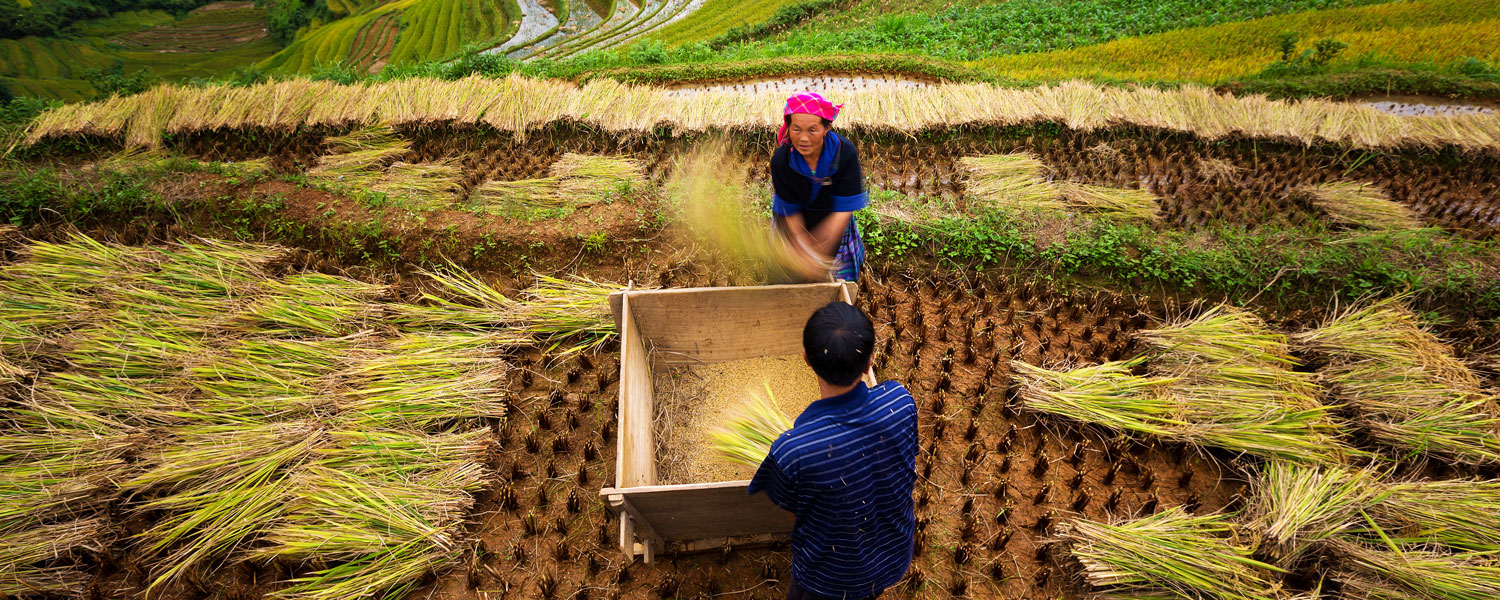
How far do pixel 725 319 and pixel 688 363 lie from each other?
1.22ft

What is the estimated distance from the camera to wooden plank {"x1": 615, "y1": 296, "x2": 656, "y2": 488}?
2062 millimetres

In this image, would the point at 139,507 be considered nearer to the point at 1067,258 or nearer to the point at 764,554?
the point at 764,554

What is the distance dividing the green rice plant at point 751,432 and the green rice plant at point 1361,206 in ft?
16.6

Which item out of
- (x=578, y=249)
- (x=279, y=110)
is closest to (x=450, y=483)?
(x=578, y=249)

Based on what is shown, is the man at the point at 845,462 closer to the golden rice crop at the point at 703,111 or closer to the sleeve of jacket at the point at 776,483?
the sleeve of jacket at the point at 776,483

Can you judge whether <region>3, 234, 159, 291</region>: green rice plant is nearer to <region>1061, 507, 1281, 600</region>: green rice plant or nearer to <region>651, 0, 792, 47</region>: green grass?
<region>1061, 507, 1281, 600</region>: green rice plant

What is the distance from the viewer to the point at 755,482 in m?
1.63

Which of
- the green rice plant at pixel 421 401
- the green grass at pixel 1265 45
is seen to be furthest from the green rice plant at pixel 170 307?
the green grass at pixel 1265 45

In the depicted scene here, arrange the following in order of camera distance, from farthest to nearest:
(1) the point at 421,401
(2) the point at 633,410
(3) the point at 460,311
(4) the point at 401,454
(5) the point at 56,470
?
(3) the point at 460,311, (1) the point at 421,401, (4) the point at 401,454, (5) the point at 56,470, (2) the point at 633,410

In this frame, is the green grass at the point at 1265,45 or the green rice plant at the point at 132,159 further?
the green grass at the point at 1265,45

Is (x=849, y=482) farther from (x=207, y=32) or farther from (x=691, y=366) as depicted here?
(x=207, y=32)

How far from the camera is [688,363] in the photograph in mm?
2965

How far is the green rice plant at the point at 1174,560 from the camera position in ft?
7.13

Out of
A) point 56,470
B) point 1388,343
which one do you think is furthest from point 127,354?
point 1388,343
